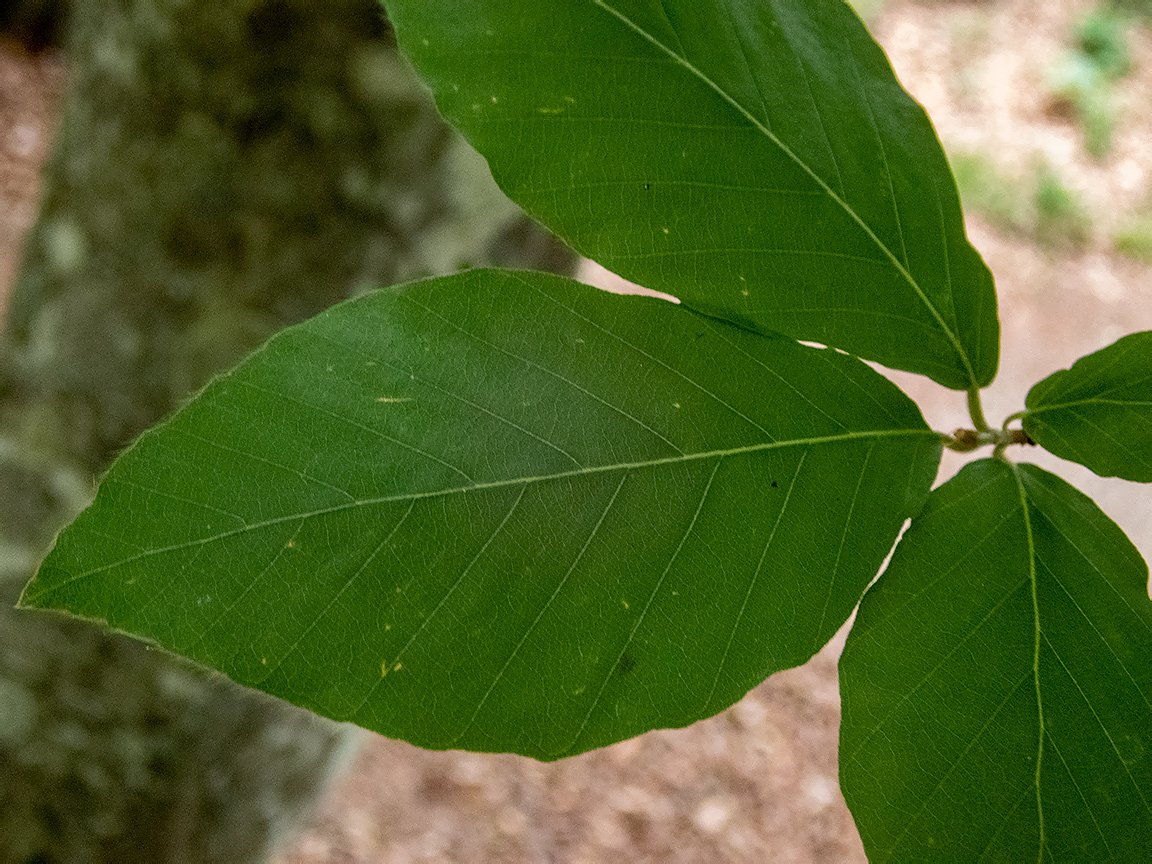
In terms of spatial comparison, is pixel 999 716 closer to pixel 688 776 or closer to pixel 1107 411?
pixel 1107 411

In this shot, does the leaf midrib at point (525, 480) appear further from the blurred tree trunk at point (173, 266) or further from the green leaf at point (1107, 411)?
the blurred tree trunk at point (173, 266)

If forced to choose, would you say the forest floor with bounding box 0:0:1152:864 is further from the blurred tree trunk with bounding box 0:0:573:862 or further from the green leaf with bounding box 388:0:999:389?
the green leaf with bounding box 388:0:999:389

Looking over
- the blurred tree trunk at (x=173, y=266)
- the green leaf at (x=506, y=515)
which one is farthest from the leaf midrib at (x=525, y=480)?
the blurred tree trunk at (x=173, y=266)

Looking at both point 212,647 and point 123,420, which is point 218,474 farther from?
point 123,420

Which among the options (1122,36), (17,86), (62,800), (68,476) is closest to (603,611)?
(68,476)

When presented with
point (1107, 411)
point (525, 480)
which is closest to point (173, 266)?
point (525, 480)

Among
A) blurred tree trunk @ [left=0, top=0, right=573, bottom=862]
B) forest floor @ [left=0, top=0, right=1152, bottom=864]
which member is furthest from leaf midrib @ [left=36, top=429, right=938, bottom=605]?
forest floor @ [left=0, top=0, right=1152, bottom=864]
